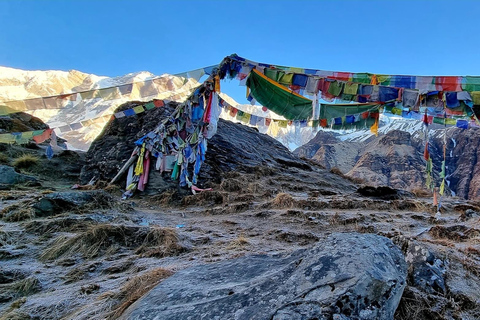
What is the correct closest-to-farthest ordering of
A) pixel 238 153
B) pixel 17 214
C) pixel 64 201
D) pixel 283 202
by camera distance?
1. pixel 17 214
2. pixel 64 201
3. pixel 283 202
4. pixel 238 153

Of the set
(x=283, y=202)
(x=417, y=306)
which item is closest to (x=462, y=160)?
(x=283, y=202)

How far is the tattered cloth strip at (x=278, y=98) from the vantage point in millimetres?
9430

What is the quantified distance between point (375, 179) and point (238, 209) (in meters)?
41.3

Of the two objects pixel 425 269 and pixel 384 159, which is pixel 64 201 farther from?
pixel 384 159

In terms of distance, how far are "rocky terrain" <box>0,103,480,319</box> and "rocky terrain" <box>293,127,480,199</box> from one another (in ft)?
118

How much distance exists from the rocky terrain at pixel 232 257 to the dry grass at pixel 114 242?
2 cm

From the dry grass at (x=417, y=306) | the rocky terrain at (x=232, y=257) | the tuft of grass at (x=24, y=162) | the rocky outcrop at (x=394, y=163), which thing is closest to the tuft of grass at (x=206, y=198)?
the rocky terrain at (x=232, y=257)

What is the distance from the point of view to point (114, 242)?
Answer: 4391 millimetres

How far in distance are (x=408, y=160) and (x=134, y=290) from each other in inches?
2246

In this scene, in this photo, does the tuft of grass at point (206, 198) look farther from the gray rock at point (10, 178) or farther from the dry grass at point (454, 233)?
the gray rock at point (10, 178)

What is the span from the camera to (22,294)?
288 centimetres

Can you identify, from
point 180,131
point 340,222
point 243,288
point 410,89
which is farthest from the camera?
point 180,131

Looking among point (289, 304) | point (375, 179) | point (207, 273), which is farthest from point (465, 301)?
point (375, 179)

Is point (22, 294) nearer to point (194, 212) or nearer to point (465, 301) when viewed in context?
point (465, 301)
